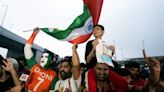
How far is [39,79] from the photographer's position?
472 centimetres

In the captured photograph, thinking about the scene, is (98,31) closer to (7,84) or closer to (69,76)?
(69,76)

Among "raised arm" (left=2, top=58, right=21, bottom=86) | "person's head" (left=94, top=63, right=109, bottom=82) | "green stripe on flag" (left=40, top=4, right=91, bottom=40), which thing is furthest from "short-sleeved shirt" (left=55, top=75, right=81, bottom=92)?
"green stripe on flag" (left=40, top=4, right=91, bottom=40)

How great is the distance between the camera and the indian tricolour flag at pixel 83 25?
205 inches

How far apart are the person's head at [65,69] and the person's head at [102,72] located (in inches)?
31.9

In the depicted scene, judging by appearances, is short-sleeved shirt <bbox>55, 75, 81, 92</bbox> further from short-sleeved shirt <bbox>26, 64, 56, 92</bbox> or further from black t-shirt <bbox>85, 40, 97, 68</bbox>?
short-sleeved shirt <bbox>26, 64, 56, 92</bbox>

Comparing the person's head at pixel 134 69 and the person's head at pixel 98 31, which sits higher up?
the person's head at pixel 98 31

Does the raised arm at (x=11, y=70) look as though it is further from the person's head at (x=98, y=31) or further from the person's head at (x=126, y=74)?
the person's head at (x=126, y=74)

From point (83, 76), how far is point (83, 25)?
4.61 feet

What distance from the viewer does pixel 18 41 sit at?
23484mm

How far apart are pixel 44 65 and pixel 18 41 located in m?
19.3

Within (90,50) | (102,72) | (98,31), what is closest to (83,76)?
(90,50)

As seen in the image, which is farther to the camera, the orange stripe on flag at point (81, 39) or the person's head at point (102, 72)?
the orange stripe on flag at point (81, 39)

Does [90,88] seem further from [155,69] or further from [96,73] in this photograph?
[155,69]

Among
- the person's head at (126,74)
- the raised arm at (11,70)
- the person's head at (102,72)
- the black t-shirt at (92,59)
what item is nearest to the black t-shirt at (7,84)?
the raised arm at (11,70)
